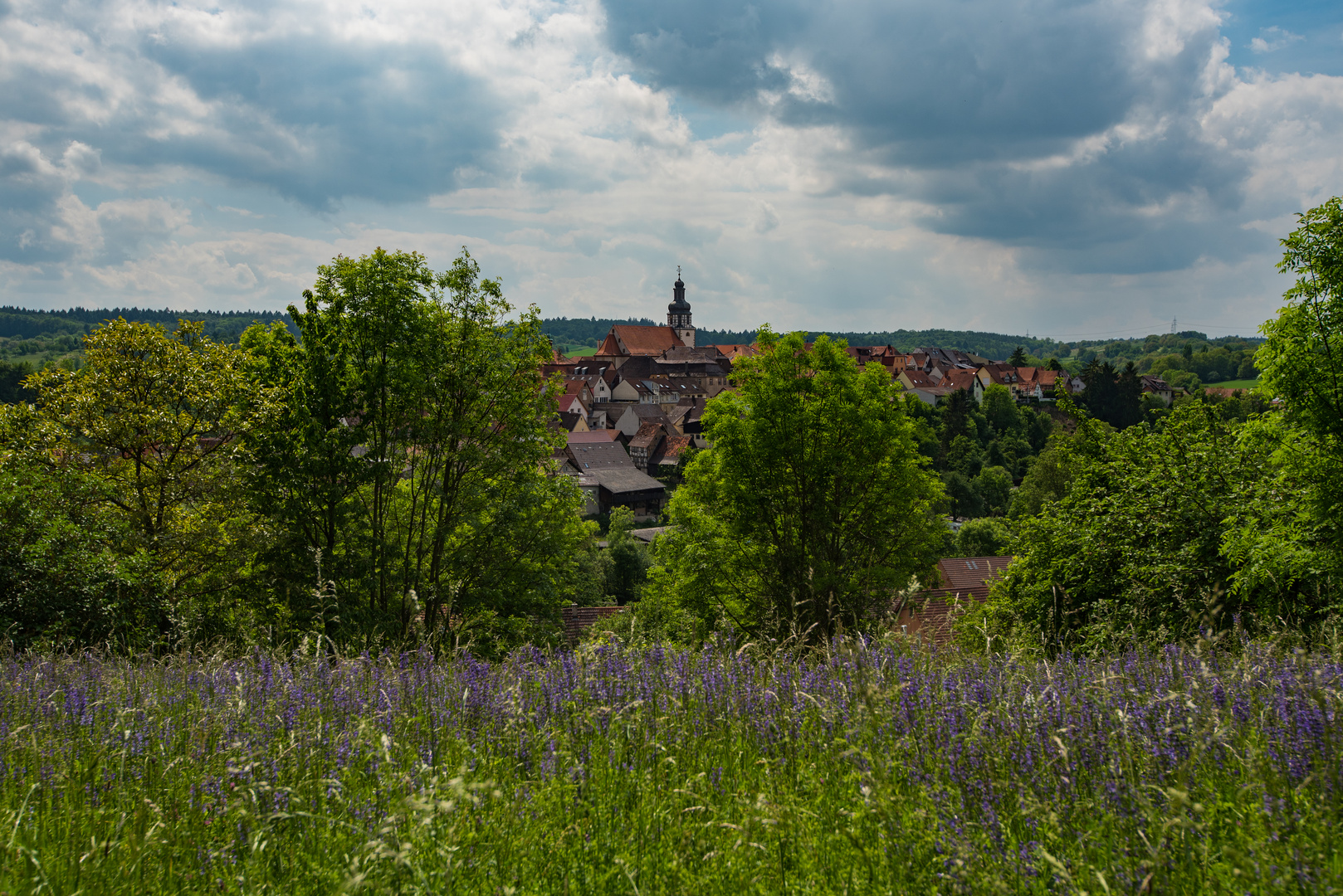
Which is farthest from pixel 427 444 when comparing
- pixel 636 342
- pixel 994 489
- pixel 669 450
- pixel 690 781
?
pixel 636 342

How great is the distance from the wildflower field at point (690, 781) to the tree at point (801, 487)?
50.2 feet

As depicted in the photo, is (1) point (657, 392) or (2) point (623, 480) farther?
(1) point (657, 392)

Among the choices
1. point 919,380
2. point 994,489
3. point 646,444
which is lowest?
point 994,489

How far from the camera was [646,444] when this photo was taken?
90750mm

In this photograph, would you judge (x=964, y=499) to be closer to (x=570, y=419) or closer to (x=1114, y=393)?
(x=1114, y=393)

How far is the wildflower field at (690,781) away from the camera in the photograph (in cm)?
243

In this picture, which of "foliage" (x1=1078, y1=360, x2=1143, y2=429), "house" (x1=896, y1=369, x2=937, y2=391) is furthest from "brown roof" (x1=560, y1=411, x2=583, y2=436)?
"foliage" (x1=1078, y1=360, x2=1143, y2=429)

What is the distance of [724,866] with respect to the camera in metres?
2.58

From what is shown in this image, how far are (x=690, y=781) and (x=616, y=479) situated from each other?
7216 centimetres

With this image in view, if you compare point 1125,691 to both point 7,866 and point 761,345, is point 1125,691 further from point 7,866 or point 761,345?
point 761,345

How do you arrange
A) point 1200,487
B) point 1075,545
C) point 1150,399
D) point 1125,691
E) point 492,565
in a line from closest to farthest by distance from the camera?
point 1125,691
point 1200,487
point 1075,545
point 492,565
point 1150,399

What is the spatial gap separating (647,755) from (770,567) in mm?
17276

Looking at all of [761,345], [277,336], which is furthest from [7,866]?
[761,345]

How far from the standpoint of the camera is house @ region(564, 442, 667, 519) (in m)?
71.6
